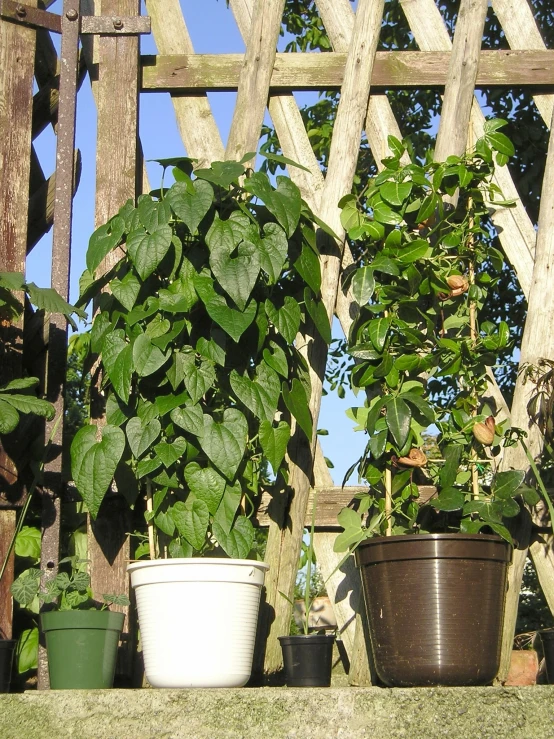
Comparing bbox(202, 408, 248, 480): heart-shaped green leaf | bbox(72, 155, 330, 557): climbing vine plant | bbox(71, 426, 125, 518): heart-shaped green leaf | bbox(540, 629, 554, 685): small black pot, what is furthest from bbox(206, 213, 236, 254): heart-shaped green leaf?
bbox(540, 629, 554, 685): small black pot

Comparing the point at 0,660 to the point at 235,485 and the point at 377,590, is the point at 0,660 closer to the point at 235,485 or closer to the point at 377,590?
the point at 235,485

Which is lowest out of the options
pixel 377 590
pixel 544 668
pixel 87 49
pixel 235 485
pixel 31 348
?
pixel 544 668

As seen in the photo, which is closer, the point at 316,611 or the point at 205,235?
the point at 205,235

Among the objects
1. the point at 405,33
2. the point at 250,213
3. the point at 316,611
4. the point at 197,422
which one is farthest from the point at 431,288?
the point at 405,33

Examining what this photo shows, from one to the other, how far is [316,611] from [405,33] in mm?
3083

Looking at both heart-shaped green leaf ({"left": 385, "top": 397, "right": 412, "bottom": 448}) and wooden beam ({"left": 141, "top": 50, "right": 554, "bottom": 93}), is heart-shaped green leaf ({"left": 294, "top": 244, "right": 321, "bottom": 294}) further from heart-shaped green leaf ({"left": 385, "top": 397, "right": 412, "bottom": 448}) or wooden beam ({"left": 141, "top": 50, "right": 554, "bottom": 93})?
wooden beam ({"left": 141, "top": 50, "right": 554, "bottom": 93})

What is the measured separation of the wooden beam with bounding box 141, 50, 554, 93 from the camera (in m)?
3.15

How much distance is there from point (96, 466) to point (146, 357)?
12.6 inches

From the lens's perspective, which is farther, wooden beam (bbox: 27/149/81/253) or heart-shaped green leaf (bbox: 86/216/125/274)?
wooden beam (bbox: 27/149/81/253)

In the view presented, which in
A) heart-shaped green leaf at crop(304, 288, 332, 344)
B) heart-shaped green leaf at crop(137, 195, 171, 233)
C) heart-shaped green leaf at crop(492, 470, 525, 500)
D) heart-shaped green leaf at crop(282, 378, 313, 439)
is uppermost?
heart-shaped green leaf at crop(137, 195, 171, 233)

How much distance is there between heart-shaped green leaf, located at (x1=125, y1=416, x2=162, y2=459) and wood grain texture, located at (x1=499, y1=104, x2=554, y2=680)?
3.51ft

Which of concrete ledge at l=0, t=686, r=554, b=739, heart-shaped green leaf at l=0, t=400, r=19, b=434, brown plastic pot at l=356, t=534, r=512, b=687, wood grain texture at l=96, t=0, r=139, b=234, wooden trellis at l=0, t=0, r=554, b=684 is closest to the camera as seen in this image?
concrete ledge at l=0, t=686, r=554, b=739

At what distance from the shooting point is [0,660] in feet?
7.84

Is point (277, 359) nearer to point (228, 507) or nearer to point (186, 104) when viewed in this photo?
point (228, 507)
